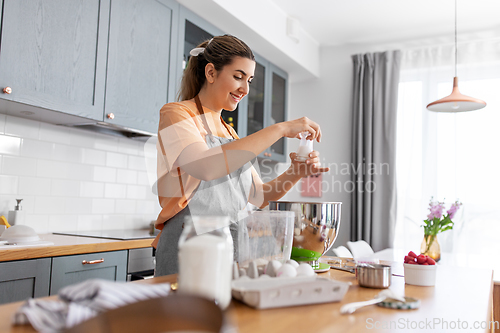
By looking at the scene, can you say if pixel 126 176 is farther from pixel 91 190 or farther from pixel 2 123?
pixel 2 123

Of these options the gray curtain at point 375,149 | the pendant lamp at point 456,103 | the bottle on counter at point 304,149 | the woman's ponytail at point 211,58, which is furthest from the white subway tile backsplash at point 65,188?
the gray curtain at point 375,149

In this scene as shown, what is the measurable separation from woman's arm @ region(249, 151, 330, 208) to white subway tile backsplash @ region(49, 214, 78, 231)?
1319 mm

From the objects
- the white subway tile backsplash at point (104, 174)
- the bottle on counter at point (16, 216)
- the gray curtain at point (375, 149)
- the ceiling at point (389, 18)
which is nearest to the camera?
the bottle on counter at point (16, 216)

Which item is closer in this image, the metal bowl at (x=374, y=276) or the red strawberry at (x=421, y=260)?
the metal bowl at (x=374, y=276)

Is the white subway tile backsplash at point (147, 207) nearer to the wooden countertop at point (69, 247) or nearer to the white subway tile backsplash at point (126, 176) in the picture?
the white subway tile backsplash at point (126, 176)

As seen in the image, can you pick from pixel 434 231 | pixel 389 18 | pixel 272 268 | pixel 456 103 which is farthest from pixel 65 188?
pixel 389 18

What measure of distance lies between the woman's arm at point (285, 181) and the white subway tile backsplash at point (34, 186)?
1.32 meters

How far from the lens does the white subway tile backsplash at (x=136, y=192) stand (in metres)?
2.87

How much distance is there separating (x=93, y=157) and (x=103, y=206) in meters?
0.32

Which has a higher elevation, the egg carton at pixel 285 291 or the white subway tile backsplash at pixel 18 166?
the white subway tile backsplash at pixel 18 166

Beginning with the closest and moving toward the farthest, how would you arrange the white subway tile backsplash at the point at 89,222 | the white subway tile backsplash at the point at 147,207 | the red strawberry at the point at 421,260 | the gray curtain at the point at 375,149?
1. the red strawberry at the point at 421,260
2. the white subway tile backsplash at the point at 89,222
3. the white subway tile backsplash at the point at 147,207
4. the gray curtain at the point at 375,149

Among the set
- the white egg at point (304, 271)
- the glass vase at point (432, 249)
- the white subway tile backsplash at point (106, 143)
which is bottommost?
the glass vase at point (432, 249)

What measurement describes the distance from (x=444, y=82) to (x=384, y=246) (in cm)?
165

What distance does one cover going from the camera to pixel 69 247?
1.84 m
